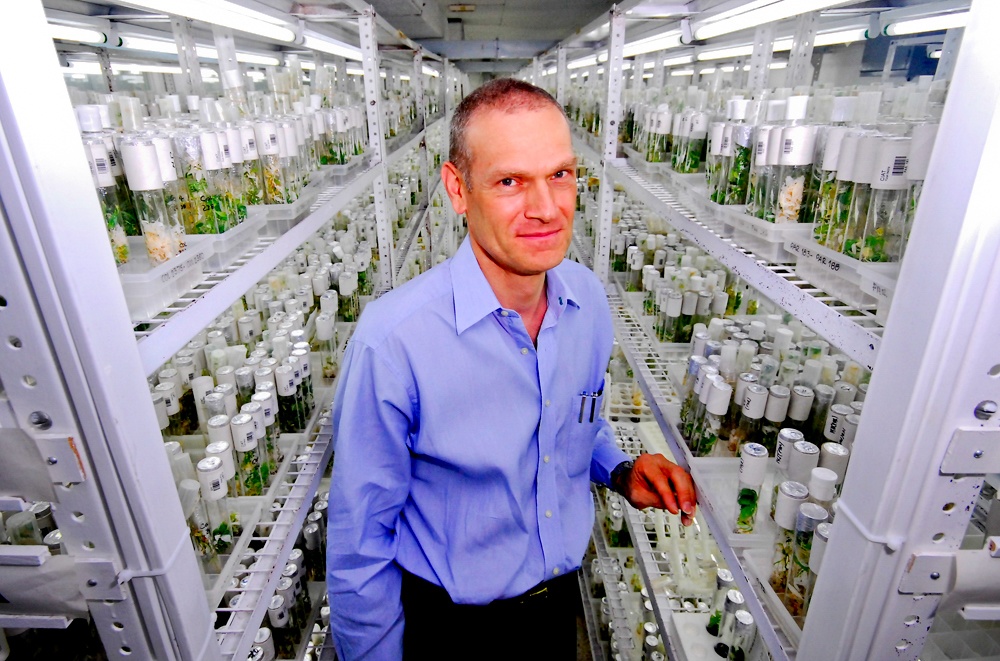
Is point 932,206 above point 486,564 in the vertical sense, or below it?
above

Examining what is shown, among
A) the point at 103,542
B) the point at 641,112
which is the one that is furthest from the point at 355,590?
the point at 641,112

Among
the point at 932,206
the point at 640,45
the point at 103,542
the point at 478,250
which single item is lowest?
the point at 103,542

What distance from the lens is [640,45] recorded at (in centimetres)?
Answer: 309

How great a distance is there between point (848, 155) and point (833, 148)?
7cm

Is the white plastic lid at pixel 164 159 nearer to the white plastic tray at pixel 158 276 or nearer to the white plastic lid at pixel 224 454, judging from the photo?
the white plastic tray at pixel 158 276

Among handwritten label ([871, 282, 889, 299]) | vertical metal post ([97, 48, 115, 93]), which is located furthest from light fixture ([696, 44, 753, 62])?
vertical metal post ([97, 48, 115, 93])

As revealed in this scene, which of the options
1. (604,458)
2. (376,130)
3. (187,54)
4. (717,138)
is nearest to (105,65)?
(187,54)

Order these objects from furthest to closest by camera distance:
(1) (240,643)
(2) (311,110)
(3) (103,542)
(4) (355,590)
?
(2) (311,110) < (4) (355,590) < (1) (240,643) < (3) (103,542)

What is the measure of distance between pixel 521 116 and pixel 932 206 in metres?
0.65

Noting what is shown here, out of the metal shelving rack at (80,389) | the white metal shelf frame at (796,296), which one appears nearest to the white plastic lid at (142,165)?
the metal shelving rack at (80,389)

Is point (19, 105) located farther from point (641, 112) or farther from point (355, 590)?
point (641, 112)

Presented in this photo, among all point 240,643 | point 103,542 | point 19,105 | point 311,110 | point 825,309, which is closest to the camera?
point 19,105

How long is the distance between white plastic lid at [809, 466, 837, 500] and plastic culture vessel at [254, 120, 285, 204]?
1.36 metres

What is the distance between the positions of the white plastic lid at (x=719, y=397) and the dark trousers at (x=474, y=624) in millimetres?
543
